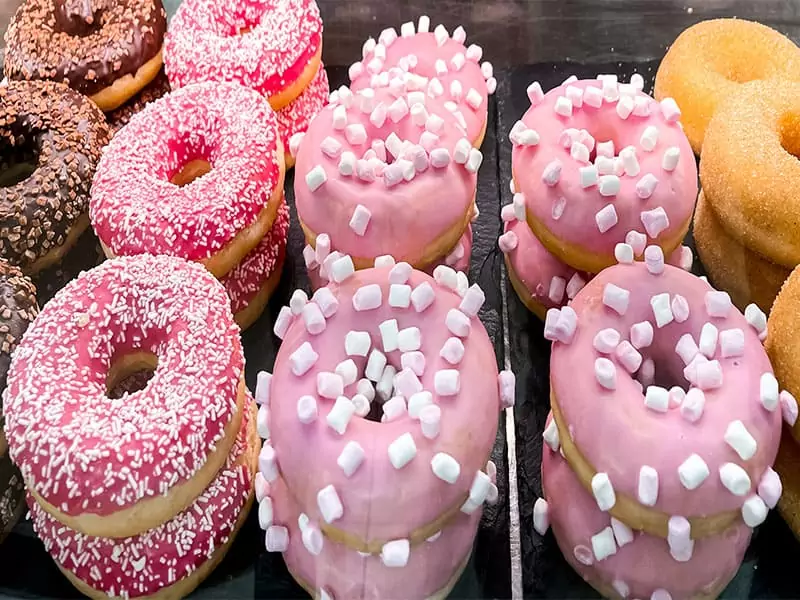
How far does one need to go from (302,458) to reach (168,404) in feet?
0.80

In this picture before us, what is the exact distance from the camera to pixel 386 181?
1.44 metres

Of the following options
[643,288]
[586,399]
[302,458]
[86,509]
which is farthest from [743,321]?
[86,509]

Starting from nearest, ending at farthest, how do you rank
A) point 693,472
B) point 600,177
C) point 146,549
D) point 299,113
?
point 693,472 < point 146,549 < point 600,177 < point 299,113

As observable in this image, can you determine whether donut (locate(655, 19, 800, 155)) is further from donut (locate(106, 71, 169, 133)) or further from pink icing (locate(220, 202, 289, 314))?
donut (locate(106, 71, 169, 133))

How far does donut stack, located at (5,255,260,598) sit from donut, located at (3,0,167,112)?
0.66m

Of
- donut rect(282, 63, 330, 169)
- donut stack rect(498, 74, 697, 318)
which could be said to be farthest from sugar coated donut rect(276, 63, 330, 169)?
donut stack rect(498, 74, 697, 318)

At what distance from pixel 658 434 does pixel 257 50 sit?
1.26 m

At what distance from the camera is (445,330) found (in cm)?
123

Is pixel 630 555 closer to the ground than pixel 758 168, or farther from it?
closer to the ground

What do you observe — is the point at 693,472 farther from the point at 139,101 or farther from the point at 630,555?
the point at 139,101

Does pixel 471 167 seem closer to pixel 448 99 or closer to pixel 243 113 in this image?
pixel 448 99

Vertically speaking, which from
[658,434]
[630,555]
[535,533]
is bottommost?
[535,533]

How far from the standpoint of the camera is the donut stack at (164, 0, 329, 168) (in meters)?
1.86

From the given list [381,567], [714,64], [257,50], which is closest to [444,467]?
[381,567]
